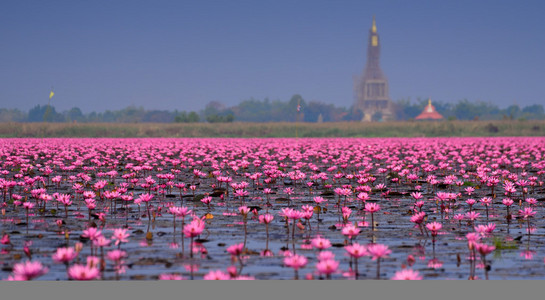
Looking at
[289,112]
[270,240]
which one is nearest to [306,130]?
[270,240]

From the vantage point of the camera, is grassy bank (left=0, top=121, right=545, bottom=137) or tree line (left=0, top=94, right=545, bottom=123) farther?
tree line (left=0, top=94, right=545, bottom=123)

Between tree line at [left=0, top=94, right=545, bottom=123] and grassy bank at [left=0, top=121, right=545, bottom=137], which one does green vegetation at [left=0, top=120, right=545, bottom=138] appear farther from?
tree line at [left=0, top=94, right=545, bottom=123]

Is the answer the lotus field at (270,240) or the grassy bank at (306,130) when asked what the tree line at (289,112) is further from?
the lotus field at (270,240)

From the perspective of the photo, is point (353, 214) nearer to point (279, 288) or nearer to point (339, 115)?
point (279, 288)

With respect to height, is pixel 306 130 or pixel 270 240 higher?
pixel 306 130

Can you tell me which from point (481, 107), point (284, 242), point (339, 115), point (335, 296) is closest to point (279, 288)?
point (335, 296)

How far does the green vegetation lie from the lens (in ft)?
158

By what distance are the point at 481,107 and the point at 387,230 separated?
185 meters

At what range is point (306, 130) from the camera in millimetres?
53344

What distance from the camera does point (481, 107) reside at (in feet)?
602

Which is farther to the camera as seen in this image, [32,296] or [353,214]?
[353,214]

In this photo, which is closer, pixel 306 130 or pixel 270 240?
pixel 270 240

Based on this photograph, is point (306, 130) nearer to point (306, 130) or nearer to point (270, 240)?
point (306, 130)

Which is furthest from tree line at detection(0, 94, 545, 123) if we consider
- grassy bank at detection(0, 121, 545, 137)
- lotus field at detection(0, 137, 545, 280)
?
lotus field at detection(0, 137, 545, 280)
